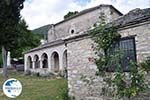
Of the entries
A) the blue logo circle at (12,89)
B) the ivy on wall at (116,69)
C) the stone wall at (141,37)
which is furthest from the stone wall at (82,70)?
the blue logo circle at (12,89)

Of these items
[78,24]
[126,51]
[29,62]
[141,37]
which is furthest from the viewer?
[29,62]

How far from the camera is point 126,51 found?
367 inches

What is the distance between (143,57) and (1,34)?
1992 centimetres

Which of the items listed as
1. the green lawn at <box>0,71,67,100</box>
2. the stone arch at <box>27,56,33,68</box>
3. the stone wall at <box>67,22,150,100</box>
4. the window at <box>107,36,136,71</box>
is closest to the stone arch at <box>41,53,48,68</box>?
the stone arch at <box>27,56,33,68</box>

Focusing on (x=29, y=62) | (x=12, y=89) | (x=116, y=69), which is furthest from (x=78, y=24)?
(x=12, y=89)

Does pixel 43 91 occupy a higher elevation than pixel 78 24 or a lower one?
lower

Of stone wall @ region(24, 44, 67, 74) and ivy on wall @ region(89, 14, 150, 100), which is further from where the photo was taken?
stone wall @ region(24, 44, 67, 74)

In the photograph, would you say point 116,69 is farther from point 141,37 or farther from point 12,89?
point 12,89

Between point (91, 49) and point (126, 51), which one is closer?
point (126, 51)

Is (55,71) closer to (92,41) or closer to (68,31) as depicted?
(68,31)

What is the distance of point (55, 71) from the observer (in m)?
32.0

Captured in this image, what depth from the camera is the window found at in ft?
29.6

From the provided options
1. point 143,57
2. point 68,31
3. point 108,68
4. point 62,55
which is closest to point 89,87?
point 108,68

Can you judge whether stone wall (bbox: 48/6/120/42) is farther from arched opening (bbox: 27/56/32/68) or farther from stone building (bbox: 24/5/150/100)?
stone building (bbox: 24/5/150/100)
